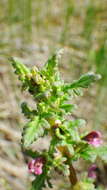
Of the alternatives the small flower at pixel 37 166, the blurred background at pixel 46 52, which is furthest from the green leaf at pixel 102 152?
the blurred background at pixel 46 52

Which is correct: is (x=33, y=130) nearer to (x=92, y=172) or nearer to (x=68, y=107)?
(x=68, y=107)

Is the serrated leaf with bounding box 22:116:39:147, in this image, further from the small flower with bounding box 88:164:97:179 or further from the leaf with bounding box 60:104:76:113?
the small flower with bounding box 88:164:97:179

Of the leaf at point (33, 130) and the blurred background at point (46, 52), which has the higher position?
the blurred background at point (46, 52)

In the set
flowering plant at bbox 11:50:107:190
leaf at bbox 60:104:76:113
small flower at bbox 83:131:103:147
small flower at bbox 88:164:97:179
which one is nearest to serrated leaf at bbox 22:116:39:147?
flowering plant at bbox 11:50:107:190

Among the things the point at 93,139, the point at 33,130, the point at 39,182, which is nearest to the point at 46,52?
the point at 93,139

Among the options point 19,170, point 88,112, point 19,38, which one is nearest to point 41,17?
point 19,38

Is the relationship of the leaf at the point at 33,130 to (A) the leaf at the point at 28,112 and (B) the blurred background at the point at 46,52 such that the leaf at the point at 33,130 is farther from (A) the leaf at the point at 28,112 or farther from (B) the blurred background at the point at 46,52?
(B) the blurred background at the point at 46,52

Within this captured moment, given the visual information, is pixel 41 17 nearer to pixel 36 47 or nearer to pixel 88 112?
pixel 36 47
